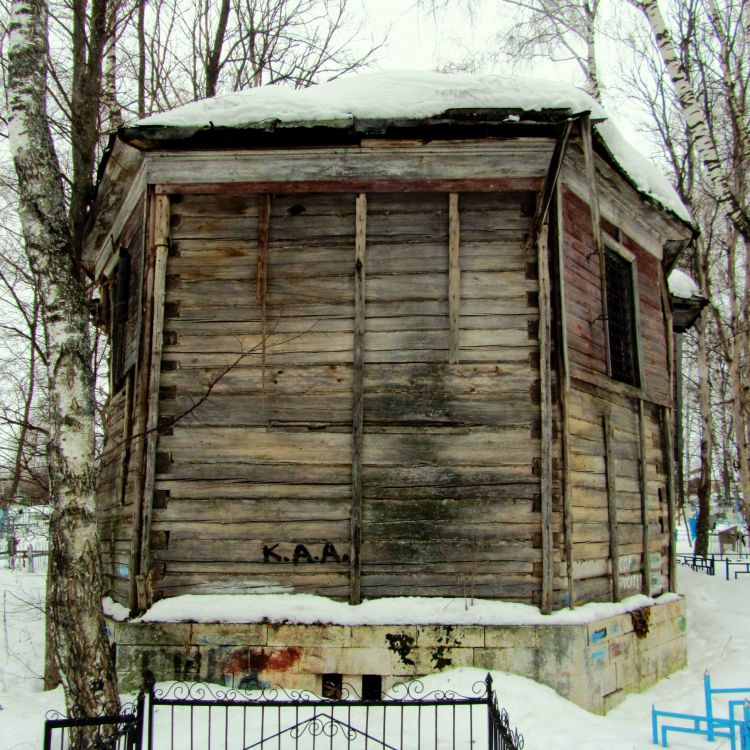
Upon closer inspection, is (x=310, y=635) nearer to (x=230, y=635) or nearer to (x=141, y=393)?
(x=230, y=635)

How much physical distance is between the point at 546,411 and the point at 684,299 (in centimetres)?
661

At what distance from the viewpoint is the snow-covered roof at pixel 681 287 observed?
13.1 metres

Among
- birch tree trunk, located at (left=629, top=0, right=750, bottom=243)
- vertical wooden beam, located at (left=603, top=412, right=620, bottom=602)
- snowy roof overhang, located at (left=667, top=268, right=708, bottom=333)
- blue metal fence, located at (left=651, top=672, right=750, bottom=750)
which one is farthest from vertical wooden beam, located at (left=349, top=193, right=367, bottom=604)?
snowy roof overhang, located at (left=667, top=268, right=708, bottom=333)

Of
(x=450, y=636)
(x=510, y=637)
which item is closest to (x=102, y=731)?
(x=450, y=636)

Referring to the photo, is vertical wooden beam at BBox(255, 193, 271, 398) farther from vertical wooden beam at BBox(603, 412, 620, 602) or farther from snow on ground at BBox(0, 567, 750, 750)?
vertical wooden beam at BBox(603, 412, 620, 602)

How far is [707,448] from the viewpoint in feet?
66.4

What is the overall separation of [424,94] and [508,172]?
3.93ft

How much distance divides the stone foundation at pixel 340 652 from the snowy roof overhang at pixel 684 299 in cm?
730

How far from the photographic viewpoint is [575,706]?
7062 mm

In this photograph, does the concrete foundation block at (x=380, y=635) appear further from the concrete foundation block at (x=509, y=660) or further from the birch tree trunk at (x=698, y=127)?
the birch tree trunk at (x=698, y=127)

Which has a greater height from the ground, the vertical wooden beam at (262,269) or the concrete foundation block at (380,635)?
the vertical wooden beam at (262,269)

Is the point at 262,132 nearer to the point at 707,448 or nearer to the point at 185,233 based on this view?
the point at 185,233

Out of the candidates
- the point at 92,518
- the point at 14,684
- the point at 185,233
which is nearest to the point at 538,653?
the point at 92,518

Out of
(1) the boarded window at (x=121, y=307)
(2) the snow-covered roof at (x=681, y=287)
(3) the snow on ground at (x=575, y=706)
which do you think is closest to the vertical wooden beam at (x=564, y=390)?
(3) the snow on ground at (x=575, y=706)
